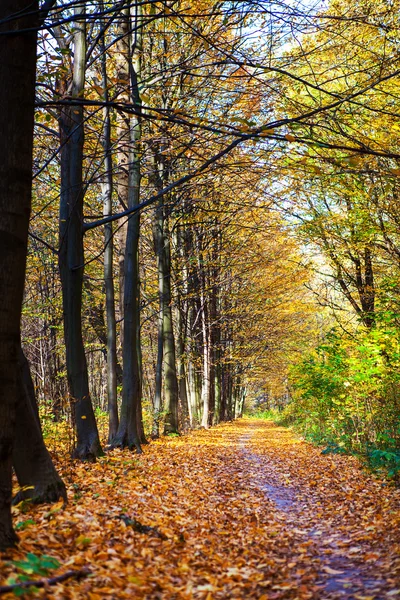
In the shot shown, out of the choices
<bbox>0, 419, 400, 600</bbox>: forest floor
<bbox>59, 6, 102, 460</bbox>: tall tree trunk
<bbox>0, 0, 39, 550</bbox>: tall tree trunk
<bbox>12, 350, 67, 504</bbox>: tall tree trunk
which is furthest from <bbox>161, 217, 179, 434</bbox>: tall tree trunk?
<bbox>0, 0, 39, 550</bbox>: tall tree trunk

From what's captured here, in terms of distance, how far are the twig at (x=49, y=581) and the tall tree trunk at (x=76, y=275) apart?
513 cm

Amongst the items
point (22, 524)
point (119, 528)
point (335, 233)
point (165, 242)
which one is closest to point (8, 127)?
point (22, 524)

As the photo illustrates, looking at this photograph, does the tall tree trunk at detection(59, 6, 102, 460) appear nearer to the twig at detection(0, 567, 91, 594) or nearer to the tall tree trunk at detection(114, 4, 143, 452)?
the tall tree trunk at detection(114, 4, 143, 452)

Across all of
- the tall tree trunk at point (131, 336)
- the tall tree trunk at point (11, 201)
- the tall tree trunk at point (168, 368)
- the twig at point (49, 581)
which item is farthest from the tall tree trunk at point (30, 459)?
the tall tree trunk at point (168, 368)

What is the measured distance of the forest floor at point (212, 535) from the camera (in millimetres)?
4105

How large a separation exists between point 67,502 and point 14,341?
2.52 m

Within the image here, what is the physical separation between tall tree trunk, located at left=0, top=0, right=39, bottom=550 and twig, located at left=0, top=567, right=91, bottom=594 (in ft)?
2.13

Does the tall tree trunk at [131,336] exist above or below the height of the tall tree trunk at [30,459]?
above

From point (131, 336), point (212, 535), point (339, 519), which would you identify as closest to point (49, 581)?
point (212, 535)

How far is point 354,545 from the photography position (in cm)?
543

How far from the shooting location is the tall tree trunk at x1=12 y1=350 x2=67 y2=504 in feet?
17.8

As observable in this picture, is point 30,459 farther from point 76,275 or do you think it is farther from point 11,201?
point 76,275

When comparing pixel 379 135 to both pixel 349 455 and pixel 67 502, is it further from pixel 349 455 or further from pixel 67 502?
pixel 67 502

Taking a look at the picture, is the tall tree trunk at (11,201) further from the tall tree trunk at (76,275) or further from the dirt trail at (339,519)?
the tall tree trunk at (76,275)
